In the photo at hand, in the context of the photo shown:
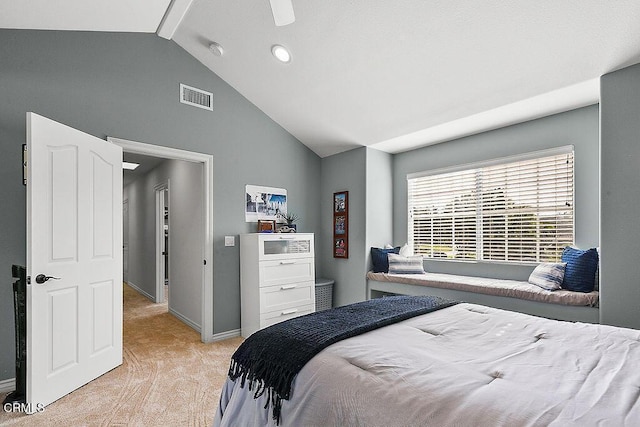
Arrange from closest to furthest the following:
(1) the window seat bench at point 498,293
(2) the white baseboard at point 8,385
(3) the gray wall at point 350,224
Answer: (2) the white baseboard at point 8,385 < (1) the window seat bench at point 498,293 < (3) the gray wall at point 350,224

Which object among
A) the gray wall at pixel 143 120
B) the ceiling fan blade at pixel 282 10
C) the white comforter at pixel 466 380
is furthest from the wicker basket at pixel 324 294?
the ceiling fan blade at pixel 282 10

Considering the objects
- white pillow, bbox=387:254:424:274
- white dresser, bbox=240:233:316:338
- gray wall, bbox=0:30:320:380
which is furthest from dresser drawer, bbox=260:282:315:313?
white pillow, bbox=387:254:424:274

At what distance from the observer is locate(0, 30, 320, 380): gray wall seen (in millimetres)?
2666

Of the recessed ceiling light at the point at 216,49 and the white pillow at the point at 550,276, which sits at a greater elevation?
the recessed ceiling light at the point at 216,49

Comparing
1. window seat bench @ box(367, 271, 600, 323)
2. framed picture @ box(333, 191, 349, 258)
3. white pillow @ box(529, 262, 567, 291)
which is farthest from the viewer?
framed picture @ box(333, 191, 349, 258)

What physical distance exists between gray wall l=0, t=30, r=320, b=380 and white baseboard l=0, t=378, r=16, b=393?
0.18 feet

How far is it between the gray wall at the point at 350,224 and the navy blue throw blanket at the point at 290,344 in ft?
7.66

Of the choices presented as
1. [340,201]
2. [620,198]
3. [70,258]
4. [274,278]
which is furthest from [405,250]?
[70,258]

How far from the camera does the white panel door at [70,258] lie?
2.33 m

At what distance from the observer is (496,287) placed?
319 centimetres

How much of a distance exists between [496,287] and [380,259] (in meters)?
1.40

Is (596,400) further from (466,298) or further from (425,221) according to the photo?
(425,221)

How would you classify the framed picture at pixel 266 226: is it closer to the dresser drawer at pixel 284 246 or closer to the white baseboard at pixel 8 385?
the dresser drawer at pixel 284 246

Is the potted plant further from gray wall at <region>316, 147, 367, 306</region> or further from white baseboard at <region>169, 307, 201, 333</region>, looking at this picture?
white baseboard at <region>169, 307, 201, 333</region>
